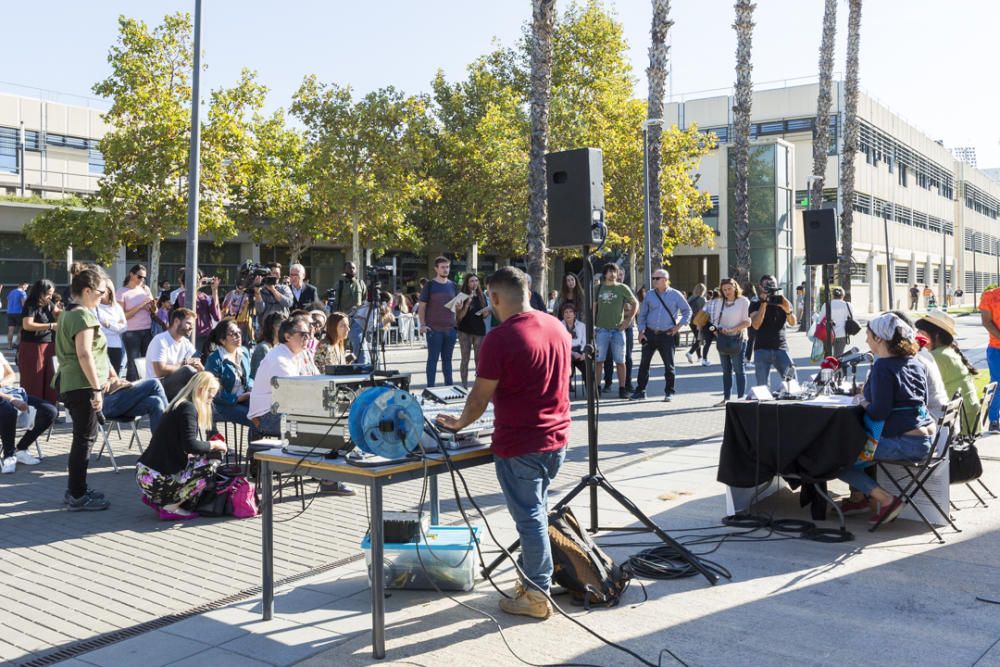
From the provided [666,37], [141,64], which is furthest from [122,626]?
[141,64]

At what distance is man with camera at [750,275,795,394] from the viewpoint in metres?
11.2

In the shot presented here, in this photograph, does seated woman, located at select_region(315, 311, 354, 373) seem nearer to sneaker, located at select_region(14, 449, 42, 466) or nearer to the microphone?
sneaker, located at select_region(14, 449, 42, 466)

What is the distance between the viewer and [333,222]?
3147 cm

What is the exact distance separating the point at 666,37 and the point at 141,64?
1440 centimetres

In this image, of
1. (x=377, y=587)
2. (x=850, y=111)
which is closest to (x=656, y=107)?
(x=850, y=111)

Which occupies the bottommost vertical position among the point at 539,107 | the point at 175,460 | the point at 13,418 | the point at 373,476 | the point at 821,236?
the point at 175,460

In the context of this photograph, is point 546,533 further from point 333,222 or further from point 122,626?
point 333,222

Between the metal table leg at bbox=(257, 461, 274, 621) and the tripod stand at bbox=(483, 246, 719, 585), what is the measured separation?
3.99ft

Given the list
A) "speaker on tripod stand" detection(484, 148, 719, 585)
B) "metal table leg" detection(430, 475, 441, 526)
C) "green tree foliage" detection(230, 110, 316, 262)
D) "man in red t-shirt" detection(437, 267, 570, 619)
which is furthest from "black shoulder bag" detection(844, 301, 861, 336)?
"green tree foliage" detection(230, 110, 316, 262)

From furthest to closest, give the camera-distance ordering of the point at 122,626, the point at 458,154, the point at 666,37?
the point at 458,154 < the point at 666,37 < the point at 122,626

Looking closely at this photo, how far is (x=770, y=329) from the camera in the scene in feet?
36.9

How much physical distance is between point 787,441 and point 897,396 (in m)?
0.75

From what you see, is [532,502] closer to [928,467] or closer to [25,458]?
[928,467]

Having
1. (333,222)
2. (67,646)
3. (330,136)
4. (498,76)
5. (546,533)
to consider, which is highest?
(498,76)
